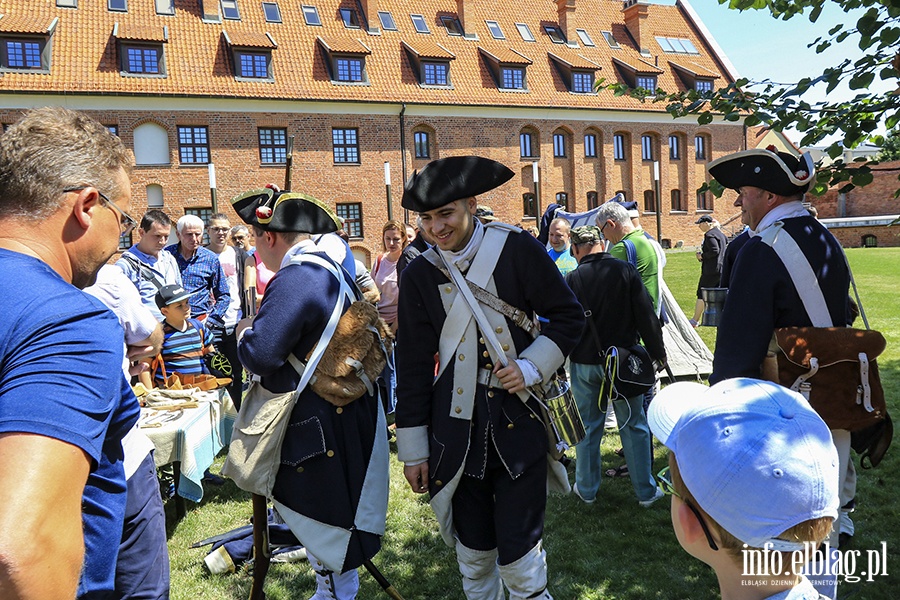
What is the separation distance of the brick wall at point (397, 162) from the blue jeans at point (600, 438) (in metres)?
21.9

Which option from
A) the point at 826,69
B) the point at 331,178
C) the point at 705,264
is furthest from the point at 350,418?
the point at 331,178

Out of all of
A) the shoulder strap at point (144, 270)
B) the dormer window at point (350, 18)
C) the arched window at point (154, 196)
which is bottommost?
the shoulder strap at point (144, 270)

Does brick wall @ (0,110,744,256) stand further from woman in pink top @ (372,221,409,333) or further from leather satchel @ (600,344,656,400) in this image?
leather satchel @ (600,344,656,400)

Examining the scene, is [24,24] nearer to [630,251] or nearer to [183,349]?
[183,349]

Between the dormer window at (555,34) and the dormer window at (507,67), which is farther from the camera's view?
the dormer window at (555,34)

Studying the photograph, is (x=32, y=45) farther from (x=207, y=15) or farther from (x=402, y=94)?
(x=402, y=94)

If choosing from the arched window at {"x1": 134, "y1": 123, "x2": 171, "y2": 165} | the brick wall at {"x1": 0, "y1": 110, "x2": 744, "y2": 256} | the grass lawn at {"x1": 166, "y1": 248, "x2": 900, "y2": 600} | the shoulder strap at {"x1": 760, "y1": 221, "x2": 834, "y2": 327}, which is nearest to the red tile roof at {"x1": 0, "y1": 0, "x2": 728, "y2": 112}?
the brick wall at {"x1": 0, "y1": 110, "x2": 744, "y2": 256}

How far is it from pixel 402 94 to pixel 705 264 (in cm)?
2178

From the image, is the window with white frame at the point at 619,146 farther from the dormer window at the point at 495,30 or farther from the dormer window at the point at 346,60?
the dormer window at the point at 346,60

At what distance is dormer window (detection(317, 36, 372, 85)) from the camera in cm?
2825

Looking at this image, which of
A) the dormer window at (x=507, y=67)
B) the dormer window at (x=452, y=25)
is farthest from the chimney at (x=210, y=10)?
the dormer window at (x=507, y=67)

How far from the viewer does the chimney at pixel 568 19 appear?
115 ft

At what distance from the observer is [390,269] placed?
300 inches

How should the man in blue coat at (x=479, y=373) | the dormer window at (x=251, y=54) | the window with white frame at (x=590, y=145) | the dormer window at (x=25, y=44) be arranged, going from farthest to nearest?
the window with white frame at (x=590, y=145), the dormer window at (x=251, y=54), the dormer window at (x=25, y=44), the man in blue coat at (x=479, y=373)
